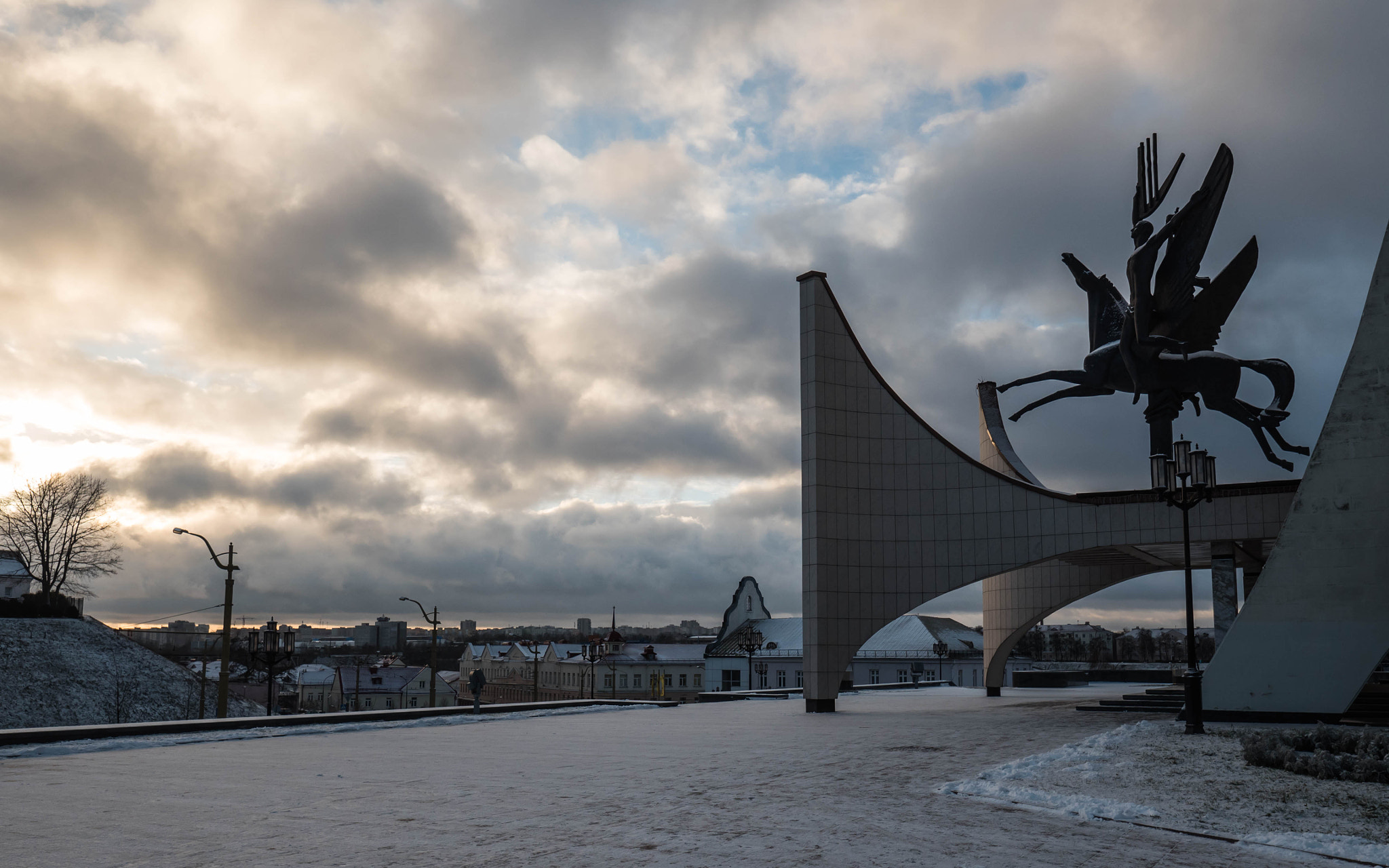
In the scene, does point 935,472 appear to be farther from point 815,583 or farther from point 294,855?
point 294,855

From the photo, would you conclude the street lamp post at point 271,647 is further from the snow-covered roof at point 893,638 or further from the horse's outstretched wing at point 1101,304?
the snow-covered roof at point 893,638

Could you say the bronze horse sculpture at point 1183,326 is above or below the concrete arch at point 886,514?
above

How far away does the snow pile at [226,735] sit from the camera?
15.1 metres

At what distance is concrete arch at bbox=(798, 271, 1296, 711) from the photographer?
29.0 m

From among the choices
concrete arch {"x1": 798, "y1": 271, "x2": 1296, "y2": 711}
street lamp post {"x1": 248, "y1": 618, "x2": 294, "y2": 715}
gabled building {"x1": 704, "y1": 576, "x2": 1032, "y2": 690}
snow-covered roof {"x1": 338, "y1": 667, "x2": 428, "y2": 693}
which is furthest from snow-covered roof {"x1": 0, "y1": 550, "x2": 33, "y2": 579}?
concrete arch {"x1": 798, "y1": 271, "x2": 1296, "y2": 711}

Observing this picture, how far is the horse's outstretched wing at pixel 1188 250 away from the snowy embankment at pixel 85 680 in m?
43.6

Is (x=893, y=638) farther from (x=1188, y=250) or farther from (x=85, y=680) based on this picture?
(x=85, y=680)

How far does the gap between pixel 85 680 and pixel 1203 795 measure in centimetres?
5258

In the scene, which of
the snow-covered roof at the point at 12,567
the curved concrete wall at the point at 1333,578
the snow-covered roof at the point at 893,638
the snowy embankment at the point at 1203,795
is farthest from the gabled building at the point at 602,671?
the snowy embankment at the point at 1203,795

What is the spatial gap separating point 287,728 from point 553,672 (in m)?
81.8

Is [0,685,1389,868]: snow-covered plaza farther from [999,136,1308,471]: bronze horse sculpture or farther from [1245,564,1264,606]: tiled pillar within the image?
[1245,564,1264,606]: tiled pillar

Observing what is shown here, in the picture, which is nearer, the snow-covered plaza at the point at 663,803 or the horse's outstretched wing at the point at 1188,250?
the snow-covered plaza at the point at 663,803

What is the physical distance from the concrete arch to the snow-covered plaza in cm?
1222

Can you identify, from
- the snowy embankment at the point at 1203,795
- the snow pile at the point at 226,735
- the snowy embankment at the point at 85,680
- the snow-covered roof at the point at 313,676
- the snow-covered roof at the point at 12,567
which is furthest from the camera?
the snow-covered roof at the point at 313,676
